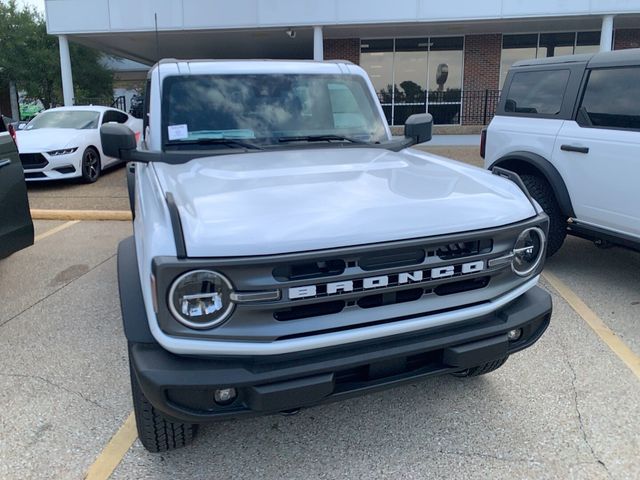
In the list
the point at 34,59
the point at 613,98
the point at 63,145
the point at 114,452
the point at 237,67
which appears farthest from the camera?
the point at 34,59

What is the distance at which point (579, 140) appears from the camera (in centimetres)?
477

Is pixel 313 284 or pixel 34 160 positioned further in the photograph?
pixel 34 160

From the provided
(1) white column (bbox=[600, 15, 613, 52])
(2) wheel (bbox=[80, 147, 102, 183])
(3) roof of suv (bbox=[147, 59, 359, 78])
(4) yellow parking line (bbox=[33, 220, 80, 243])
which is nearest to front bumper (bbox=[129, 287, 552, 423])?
(3) roof of suv (bbox=[147, 59, 359, 78])

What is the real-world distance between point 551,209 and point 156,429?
13.2 feet

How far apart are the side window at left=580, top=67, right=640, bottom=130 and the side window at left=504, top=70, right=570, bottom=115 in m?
0.29

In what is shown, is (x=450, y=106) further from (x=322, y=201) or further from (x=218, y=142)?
(x=322, y=201)

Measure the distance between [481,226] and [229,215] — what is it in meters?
1.08

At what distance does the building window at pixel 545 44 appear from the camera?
17781mm

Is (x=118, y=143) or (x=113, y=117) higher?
(x=118, y=143)

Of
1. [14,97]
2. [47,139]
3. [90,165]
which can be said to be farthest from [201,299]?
[14,97]

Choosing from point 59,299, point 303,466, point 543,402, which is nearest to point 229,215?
point 303,466

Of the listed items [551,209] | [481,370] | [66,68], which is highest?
[66,68]

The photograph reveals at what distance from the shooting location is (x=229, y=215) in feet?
7.41

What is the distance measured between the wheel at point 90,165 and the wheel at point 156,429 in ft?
27.3
